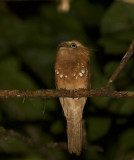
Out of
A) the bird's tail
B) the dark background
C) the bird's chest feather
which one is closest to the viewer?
the bird's chest feather

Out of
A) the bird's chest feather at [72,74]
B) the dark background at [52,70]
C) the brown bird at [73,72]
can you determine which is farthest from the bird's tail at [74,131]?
the bird's chest feather at [72,74]

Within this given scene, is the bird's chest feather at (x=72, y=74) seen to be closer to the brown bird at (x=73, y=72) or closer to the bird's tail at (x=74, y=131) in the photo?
the brown bird at (x=73, y=72)

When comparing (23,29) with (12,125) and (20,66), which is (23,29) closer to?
(20,66)

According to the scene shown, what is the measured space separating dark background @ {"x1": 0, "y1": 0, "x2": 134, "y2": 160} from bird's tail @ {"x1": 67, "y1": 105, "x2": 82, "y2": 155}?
27cm

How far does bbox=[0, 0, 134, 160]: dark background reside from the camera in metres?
5.34

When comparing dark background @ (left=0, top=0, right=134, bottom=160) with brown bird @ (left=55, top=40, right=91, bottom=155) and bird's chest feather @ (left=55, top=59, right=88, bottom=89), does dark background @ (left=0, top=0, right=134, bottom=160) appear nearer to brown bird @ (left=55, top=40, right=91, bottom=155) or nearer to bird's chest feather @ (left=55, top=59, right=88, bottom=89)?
brown bird @ (left=55, top=40, right=91, bottom=155)

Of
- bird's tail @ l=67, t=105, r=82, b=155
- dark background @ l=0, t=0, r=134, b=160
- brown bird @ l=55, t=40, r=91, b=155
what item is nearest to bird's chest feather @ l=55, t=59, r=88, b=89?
brown bird @ l=55, t=40, r=91, b=155

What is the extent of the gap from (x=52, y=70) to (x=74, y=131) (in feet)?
4.54

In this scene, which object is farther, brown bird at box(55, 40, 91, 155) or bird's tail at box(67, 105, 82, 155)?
bird's tail at box(67, 105, 82, 155)

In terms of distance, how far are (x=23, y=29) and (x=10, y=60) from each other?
71 centimetres

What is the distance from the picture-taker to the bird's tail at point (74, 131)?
493cm

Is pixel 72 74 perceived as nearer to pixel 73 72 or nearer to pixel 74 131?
Answer: pixel 73 72

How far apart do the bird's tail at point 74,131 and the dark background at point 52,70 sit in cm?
27

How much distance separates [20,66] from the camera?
6.52 m
